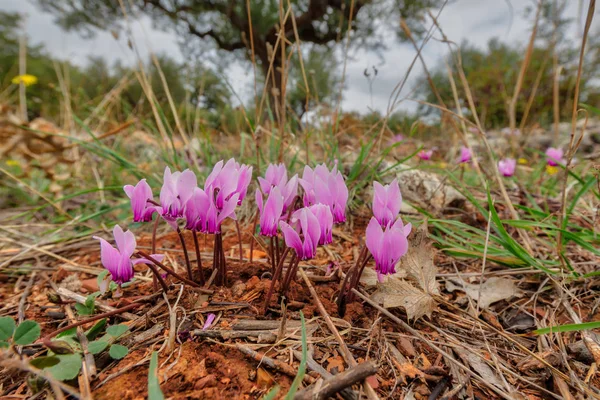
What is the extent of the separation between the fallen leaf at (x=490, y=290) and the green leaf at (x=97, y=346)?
3.52 feet

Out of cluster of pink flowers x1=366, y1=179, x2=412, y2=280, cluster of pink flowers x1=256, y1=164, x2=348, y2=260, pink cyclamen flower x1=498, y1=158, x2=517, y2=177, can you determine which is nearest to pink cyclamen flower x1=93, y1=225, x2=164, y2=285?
cluster of pink flowers x1=256, y1=164, x2=348, y2=260

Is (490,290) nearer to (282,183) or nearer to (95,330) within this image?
(282,183)

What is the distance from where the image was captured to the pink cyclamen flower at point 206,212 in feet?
2.82

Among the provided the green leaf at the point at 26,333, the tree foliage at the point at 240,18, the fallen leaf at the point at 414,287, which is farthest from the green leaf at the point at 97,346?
the tree foliage at the point at 240,18

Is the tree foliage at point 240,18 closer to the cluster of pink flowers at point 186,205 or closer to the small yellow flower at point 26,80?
the small yellow flower at point 26,80

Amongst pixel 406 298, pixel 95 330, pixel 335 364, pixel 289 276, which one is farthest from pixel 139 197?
pixel 406 298

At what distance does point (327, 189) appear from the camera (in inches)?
36.2

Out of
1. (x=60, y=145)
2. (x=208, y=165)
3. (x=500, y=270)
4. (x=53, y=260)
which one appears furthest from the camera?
(x=60, y=145)

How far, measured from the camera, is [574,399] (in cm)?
82

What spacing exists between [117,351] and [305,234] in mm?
493

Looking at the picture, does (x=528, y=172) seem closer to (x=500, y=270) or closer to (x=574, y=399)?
(x=500, y=270)

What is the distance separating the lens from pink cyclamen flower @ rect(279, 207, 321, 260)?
0.80 meters

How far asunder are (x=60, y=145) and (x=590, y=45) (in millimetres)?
4245

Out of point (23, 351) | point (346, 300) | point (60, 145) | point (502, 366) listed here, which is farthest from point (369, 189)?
point (60, 145)
